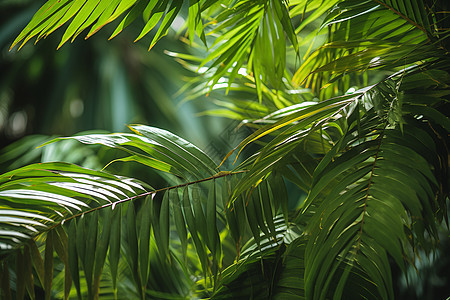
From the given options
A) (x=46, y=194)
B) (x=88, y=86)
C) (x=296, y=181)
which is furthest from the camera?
(x=88, y=86)

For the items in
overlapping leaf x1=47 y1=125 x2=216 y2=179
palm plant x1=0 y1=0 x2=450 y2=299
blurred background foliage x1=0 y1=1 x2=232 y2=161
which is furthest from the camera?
blurred background foliage x1=0 y1=1 x2=232 y2=161

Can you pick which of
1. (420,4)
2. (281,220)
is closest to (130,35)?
(281,220)

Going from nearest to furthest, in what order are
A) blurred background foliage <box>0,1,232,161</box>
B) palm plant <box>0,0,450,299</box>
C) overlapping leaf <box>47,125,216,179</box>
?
palm plant <box>0,0,450,299</box>, overlapping leaf <box>47,125,216,179</box>, blurred background foliage <box>0,1,232,161</box>

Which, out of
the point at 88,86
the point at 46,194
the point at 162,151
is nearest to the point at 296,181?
the point at 162,151

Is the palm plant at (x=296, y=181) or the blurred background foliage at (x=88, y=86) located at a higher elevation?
the blurred background foliage at (x=88, y=86)

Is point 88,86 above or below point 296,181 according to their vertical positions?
above

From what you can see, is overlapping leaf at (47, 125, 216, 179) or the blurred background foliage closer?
overlapping leaf at (47, 125, 216, 179)

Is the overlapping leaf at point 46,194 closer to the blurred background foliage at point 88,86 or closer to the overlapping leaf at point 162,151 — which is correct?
the overlapping leaf at point 162,151

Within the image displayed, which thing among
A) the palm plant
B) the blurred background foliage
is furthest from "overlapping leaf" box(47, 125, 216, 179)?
the blurred background foliage

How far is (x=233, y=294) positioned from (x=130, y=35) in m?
1.45

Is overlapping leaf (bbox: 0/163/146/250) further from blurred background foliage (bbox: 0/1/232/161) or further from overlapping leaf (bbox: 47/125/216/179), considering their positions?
blurred background foliage (bbox: 0/1/232/161)

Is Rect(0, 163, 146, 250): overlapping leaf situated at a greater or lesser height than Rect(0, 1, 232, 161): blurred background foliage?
lesser

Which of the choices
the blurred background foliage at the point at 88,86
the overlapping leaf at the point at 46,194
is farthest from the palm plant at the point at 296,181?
the blurred background foliage at the point at 88,86

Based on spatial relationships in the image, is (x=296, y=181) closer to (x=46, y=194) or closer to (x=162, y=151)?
(x=162, y=151)
